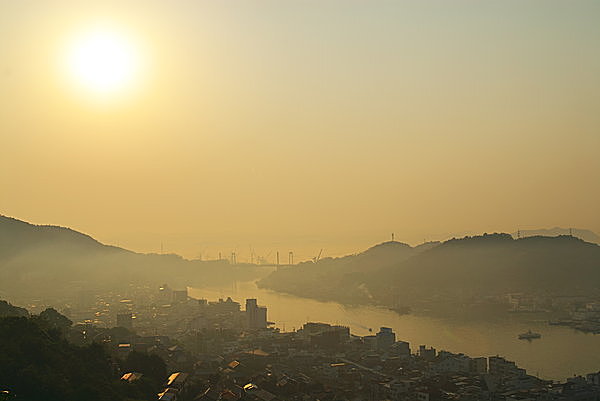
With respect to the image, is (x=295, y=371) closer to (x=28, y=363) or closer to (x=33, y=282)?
(x=28, y=363)

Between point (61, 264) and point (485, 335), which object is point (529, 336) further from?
point (61, 264)

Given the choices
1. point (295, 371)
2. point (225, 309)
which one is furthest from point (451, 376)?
point (225, 309)

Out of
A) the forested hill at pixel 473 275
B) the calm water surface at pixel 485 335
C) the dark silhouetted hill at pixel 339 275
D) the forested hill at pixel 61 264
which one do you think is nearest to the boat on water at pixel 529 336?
the calm water surface at pixel 485 335

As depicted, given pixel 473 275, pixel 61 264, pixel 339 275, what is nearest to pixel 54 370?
pixel 61 264

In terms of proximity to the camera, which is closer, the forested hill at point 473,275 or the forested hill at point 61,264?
the forested hill at point 61,264

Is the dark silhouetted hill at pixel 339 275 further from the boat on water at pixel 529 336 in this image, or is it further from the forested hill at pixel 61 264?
the boat on water at pixel 529 336

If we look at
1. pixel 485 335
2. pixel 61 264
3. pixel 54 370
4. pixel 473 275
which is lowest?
pixel 485 335
